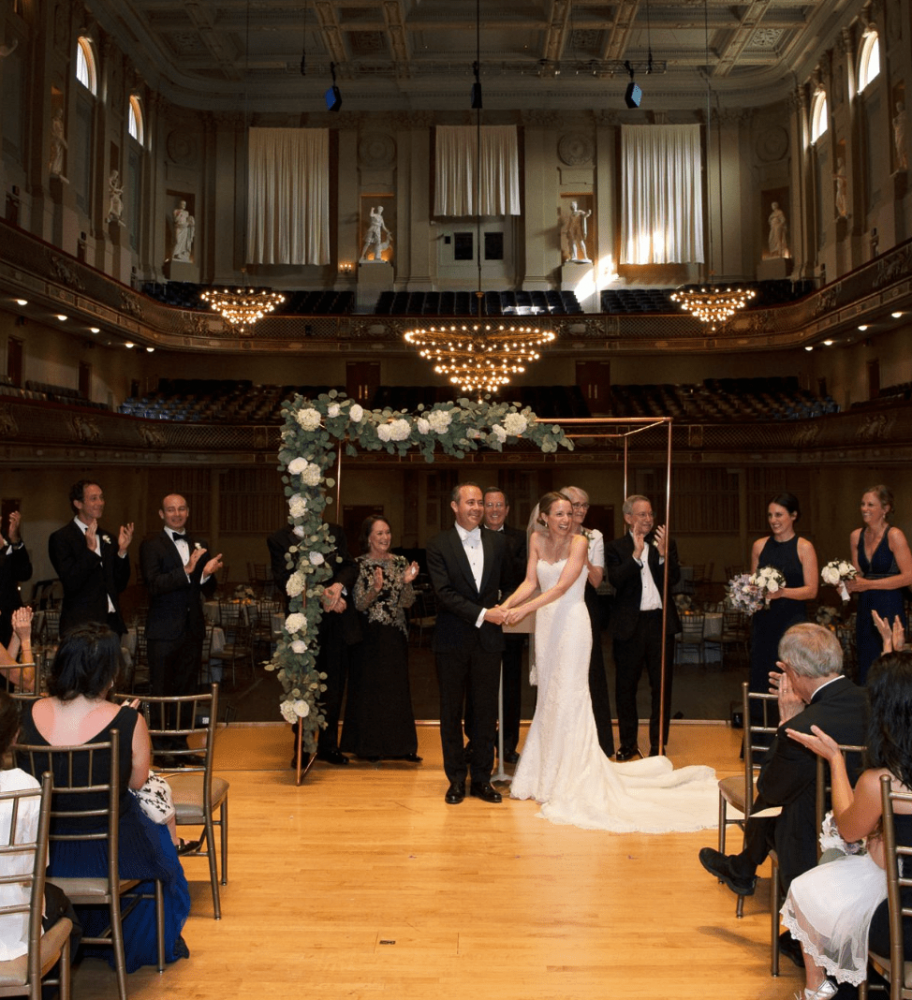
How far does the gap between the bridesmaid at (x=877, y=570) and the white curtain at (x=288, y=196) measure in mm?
17136

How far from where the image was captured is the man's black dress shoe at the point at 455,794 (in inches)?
225

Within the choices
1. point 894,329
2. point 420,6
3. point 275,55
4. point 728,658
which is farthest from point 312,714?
point 275,55

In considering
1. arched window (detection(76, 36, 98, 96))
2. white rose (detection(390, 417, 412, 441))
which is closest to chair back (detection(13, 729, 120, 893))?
white rose (detection(390, 417, 412, 441))

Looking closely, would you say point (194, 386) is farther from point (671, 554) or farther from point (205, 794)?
point (205, 794)

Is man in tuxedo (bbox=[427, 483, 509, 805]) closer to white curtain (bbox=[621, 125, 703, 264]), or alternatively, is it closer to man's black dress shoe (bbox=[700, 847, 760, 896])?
man's black dress shoe (bbox=[700, 847, 760, 896])

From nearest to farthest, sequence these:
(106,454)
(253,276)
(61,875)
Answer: (61,875)
(106,454)
(253,276)

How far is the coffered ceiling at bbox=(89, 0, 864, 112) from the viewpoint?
18.6 meters

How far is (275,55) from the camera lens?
68.3 ft

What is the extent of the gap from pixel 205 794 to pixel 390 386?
1751cm

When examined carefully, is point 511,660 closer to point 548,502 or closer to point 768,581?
point 548,502

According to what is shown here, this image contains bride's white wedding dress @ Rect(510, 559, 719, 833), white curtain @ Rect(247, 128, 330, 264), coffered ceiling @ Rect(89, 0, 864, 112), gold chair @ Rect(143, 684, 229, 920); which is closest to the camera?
gold chair @ Rect(143, 684, 229, 920)

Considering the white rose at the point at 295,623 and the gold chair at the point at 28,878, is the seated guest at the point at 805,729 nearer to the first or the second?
the gold chair at the point at 28,878

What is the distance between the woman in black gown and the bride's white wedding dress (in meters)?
0.96

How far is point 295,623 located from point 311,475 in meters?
0.94
